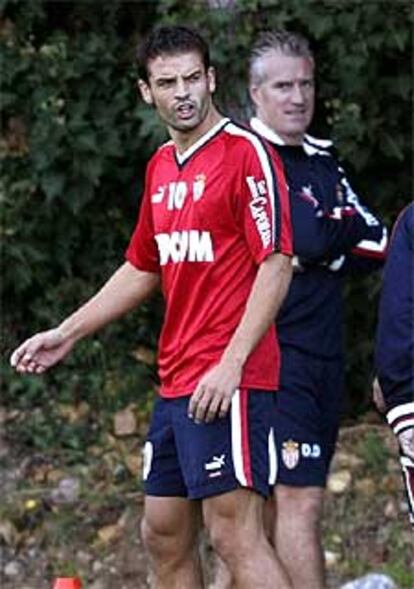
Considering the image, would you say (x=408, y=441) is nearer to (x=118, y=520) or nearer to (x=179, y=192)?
(x=179, y=192)

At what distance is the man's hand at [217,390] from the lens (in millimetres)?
6375

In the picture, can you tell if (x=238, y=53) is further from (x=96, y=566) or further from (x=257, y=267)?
(x=257, y=267)

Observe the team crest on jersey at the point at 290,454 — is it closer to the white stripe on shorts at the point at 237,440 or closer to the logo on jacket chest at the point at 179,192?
the white stripe on shorts at the point at 237,440

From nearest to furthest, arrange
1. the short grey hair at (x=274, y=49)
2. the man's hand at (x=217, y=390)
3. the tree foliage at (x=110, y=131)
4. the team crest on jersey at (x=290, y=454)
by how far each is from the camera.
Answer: the man's hand at (x=217, y=390)
the team crest on jersey at (x=290, y=454)
the short grey hair at (x=274, y=49)
the tree foliage at (x=110, y=131)

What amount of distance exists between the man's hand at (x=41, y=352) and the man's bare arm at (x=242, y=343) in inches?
27.4

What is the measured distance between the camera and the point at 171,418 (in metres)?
6.73

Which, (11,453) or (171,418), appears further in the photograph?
(11,453)

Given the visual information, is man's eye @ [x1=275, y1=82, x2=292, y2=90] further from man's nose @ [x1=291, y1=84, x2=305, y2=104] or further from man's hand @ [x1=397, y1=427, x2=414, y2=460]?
man's hand @ [x1=397, y1=427, x2=414, y2=460]

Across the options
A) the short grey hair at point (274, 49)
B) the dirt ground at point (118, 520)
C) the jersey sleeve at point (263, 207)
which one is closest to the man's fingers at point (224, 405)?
the jersey sleeve at point (263, 207)

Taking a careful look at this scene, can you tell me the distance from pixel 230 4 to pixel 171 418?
3.05 meters

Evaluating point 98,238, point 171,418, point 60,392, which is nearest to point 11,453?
point 60,392

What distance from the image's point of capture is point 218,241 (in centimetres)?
661

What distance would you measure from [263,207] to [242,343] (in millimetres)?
440

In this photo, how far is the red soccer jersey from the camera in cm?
658
